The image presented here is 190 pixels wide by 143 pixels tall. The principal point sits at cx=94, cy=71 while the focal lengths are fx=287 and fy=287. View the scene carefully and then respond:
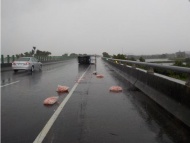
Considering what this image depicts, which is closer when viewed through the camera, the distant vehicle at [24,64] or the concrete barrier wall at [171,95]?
the concrete barrier wall at [171,95]

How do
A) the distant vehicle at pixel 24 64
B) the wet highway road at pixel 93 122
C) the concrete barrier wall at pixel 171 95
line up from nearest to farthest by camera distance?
the wet highway road at pixel 93 122 → the concrete barrier wall at pixel 171 95 → the distant vehicle at pixel 24 64

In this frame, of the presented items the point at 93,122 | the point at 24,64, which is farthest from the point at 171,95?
the point at 24,64

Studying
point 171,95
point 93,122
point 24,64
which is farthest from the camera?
point 24,64

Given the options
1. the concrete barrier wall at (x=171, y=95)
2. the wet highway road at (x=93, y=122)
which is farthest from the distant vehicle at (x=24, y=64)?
the concrete barrier wall at (x=171, y=95)

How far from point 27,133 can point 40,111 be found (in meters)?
2.36

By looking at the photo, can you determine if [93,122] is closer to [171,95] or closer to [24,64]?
[171,95]

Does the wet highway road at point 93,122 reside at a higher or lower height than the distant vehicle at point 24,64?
lower

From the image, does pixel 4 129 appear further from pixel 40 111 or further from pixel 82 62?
pixel 82 62

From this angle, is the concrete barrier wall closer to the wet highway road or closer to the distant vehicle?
the wet highway road

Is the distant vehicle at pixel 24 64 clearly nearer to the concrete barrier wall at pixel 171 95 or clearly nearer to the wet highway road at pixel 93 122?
the wet highway road at pixel 93 122

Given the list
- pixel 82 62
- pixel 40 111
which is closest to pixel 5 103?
pixel 40 111

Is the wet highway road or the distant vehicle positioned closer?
the wet highway road

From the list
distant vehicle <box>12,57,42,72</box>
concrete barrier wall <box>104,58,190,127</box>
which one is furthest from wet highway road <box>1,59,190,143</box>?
distant vehicle <box>12,57,42,72</box>

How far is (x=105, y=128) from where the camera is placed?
662 centimetres
